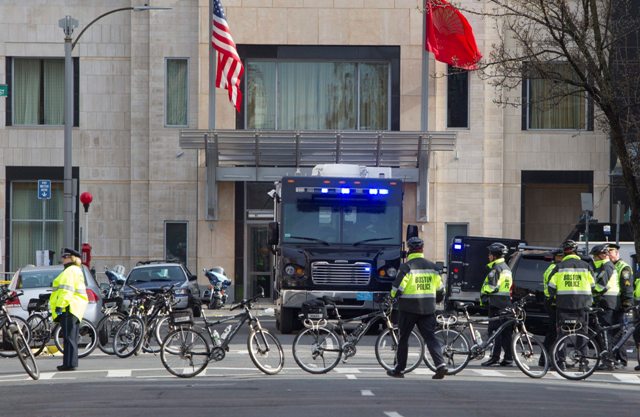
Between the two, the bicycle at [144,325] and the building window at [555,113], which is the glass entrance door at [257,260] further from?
the bicycle at [144,325]

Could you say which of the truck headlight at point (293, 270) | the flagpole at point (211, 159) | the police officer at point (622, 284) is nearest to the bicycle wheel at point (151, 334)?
the truck headlight at point (293, 270)

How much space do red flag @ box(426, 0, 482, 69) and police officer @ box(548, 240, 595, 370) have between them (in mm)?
17727

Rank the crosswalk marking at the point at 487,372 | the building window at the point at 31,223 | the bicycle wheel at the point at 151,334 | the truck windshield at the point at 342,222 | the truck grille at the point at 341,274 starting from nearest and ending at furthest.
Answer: the crosswalk marking at the point at 487,372
the bicycle wheel at the point at 151,334
the truck grille at the point at 341,274
the truck windshield at the point at 342,222
the building window at the point at 31,223

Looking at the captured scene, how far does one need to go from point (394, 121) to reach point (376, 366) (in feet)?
68.4

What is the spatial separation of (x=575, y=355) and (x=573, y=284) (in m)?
1.41

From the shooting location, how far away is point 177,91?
41.6 m

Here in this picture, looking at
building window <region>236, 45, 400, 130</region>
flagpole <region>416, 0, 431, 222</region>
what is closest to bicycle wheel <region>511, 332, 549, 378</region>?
flagpole <region>416, 0, 431, 222</region>

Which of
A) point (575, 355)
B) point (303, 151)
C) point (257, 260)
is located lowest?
point (575, 355)

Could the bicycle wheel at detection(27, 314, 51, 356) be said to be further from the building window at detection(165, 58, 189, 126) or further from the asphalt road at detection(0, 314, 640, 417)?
the building window at detection(165, 58, 189, 126)

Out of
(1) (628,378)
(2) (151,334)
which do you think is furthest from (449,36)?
(1) (628,378)

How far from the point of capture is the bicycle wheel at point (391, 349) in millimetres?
19906

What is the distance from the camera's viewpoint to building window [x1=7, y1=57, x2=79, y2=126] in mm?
42250

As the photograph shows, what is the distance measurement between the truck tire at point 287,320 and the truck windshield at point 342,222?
132 cm

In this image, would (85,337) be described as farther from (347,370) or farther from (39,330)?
(347,370)
